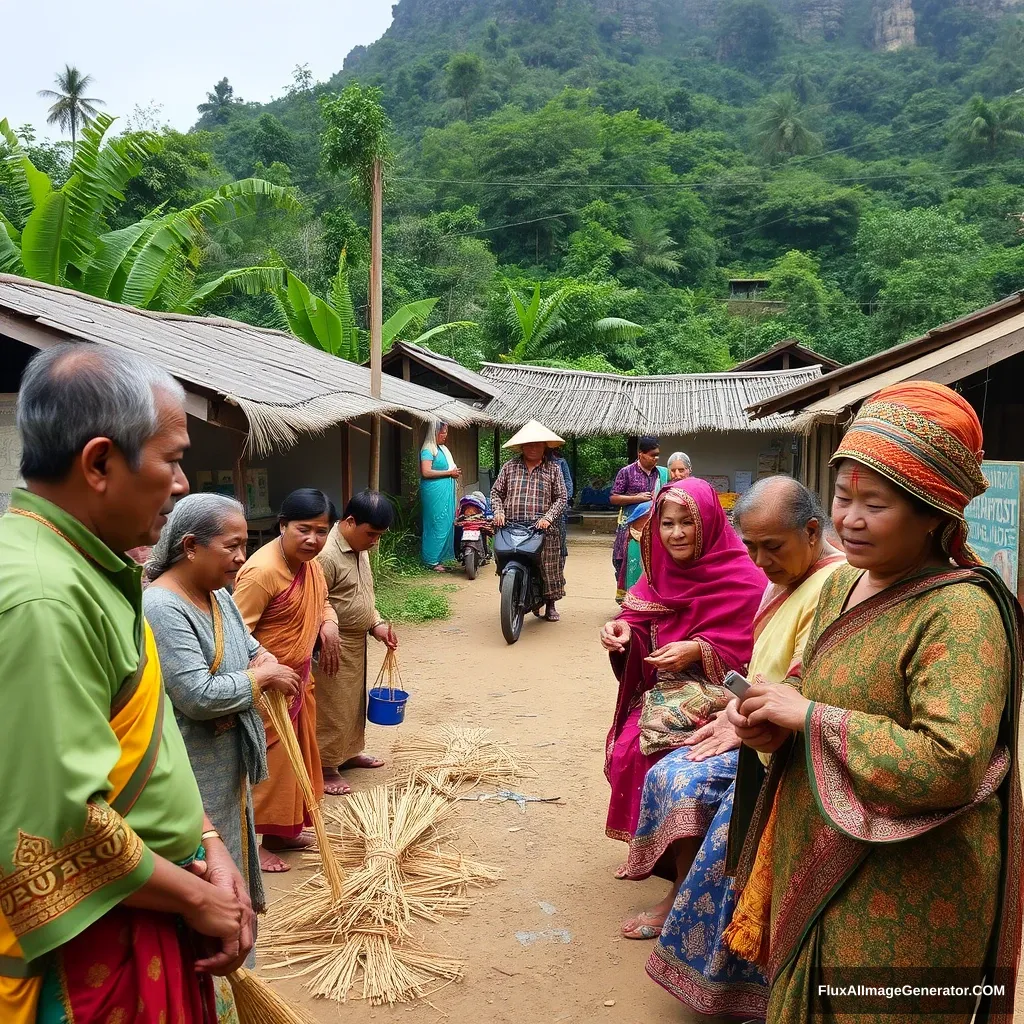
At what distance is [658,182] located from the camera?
39.4 m

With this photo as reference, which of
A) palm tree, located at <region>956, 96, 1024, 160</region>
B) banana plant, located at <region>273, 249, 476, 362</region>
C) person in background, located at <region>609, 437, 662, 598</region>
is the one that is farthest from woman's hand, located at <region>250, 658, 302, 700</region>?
palm tree, located at <region>956, 96, 1024, 160</region>

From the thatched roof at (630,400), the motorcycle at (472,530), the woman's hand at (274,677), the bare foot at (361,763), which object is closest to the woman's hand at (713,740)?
the woman's hand at (274,677)

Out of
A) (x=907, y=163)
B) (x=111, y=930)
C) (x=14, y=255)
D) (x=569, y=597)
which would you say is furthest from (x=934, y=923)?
(x=907, y=163)

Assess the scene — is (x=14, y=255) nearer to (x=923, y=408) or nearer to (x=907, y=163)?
(x=923, y=408)

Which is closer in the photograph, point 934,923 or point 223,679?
point 934,923

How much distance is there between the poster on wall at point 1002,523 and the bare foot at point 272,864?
171 inches

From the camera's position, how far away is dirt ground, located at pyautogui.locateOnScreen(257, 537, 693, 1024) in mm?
3055

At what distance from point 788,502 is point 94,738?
6.96ft

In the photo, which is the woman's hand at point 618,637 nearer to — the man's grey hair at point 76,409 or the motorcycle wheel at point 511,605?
the man's grey hair at point 76,409

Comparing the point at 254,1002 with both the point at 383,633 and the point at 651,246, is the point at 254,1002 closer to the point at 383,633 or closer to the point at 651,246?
the point at 383,633

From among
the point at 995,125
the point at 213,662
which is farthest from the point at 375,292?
the point at 995,125

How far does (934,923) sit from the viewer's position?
1671 mm

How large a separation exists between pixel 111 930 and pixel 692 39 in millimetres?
81282

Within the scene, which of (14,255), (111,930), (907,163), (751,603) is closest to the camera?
(111,930)
